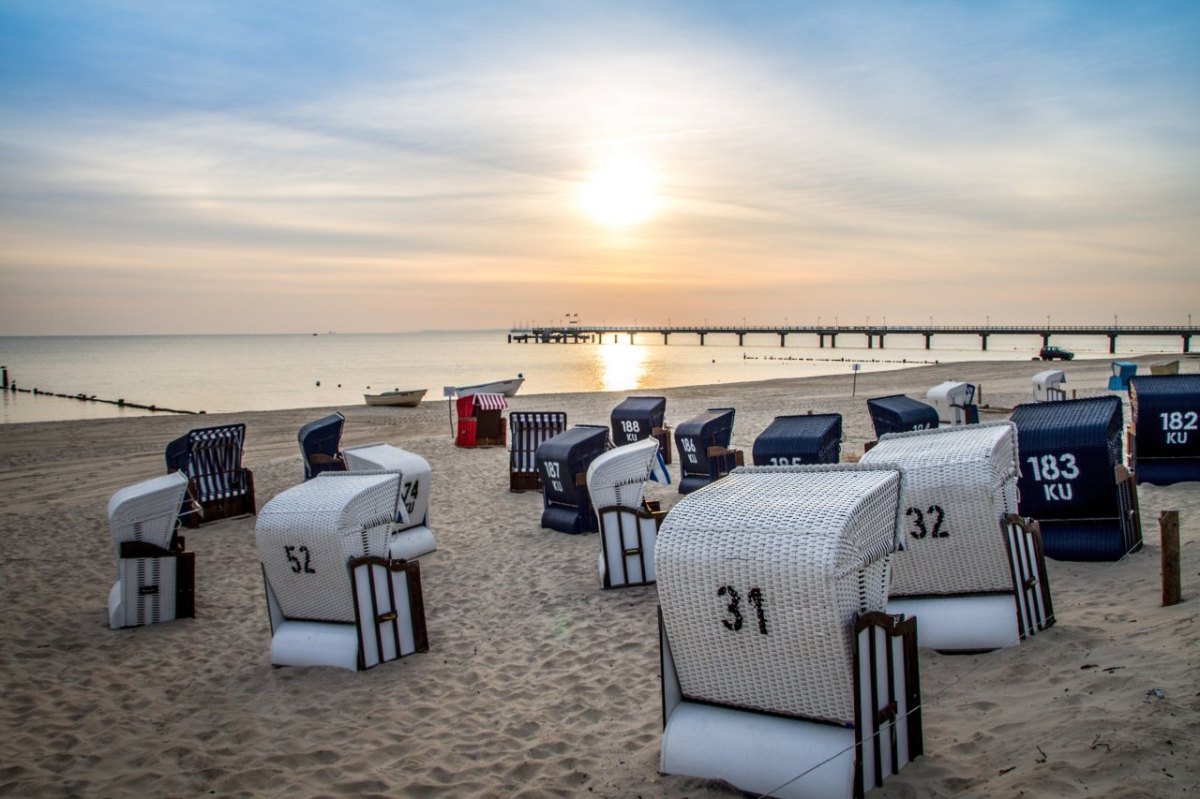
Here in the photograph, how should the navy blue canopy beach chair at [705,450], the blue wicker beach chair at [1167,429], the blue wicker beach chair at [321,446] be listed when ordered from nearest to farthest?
the blue wicker beach chair at [1167,429] → the navy blue canopy beach chair at [705,450] → the blue wicker beach chair at [321,446]

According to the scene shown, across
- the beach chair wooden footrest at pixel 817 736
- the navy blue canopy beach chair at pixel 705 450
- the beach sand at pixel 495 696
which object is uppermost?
the navy blue canopy beach chair at pixel 705 450

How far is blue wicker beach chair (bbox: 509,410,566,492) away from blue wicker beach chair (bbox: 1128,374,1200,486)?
8.67 meters

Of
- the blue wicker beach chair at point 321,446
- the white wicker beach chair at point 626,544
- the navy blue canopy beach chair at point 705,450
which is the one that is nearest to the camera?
the white wicker beach chair at point 626,544

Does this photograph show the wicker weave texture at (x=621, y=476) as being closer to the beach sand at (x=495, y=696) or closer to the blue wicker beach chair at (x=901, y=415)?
the beach sand at (x=495, y=696)

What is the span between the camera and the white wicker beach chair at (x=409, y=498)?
10391 mm

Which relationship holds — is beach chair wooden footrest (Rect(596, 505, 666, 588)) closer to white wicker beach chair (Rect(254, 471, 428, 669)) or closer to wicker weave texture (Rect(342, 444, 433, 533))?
white wicker beach chair (Rect(254, 471, 428, 669))

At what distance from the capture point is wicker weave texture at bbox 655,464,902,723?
4.09m

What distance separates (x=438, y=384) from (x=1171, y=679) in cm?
6946

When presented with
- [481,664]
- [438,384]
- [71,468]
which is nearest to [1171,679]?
[481,664]

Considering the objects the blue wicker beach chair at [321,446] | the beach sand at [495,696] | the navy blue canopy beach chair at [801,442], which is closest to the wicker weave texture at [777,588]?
the beach sand at [495,696]

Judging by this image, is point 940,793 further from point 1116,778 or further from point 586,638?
point 586,638

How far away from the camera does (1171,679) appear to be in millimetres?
4824

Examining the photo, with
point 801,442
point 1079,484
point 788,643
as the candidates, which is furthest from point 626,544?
point 788,643

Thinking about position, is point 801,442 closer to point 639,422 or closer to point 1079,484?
point 1079,484
